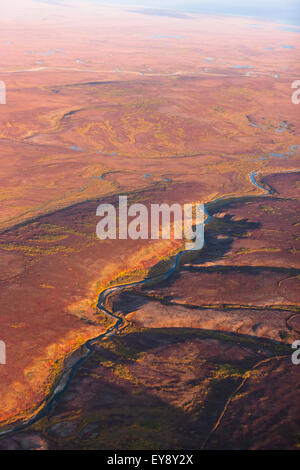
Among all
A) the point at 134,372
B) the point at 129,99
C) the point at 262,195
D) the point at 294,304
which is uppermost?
the point at 129,99

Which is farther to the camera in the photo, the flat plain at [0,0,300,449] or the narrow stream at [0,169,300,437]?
the narrow stream at [0,169,300,437]

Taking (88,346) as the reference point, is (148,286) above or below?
above

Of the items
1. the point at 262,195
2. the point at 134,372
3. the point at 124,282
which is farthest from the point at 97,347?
the point at 262,195

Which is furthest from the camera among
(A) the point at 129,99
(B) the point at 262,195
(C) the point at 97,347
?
(A) the point at 129,99

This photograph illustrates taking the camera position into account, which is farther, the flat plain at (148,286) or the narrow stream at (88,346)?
the narrow stream at (88,346)

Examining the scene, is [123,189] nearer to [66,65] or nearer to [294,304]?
[294,304]

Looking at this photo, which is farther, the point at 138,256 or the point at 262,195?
the point at 262,195

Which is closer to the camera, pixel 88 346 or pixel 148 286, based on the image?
pixel 88 346
